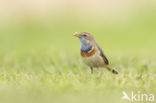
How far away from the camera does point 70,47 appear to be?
13180 mm

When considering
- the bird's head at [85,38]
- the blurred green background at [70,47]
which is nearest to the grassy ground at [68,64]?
the blurred green background at [70,47]

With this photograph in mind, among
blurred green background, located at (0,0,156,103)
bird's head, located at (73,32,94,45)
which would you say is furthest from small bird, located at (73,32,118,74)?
blurred green background, located at (0,0,156,103)

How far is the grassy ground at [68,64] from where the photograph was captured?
5.45 m

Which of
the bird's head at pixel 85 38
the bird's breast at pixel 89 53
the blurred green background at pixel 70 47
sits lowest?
the blurred green background at pixel 70 47

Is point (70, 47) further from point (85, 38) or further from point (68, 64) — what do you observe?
point (85, 38)

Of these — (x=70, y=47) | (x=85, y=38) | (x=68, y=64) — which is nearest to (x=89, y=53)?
(x=85, y=38)

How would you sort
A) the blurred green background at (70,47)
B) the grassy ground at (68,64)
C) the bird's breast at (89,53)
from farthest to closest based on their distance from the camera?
the bird's breast at (89,53), the blurred green background at (70,47), the grassy ground at (68,64)

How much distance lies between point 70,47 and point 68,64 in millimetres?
4530

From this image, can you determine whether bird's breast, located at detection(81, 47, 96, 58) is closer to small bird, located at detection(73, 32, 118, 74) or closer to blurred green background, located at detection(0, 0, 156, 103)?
small bird, located at detection(73, 32, 118, 74)

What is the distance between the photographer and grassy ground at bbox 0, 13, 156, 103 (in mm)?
5449

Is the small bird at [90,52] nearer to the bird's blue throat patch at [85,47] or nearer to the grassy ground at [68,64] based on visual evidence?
the bird's blue throat patch at [85,47]

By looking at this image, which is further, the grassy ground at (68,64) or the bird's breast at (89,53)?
the bird's breast at (89,53)

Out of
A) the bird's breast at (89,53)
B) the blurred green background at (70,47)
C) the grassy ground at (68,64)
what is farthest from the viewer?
the bird's breast at (89,53)

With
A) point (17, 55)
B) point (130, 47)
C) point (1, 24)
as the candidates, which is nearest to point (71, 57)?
point (17, 55)
